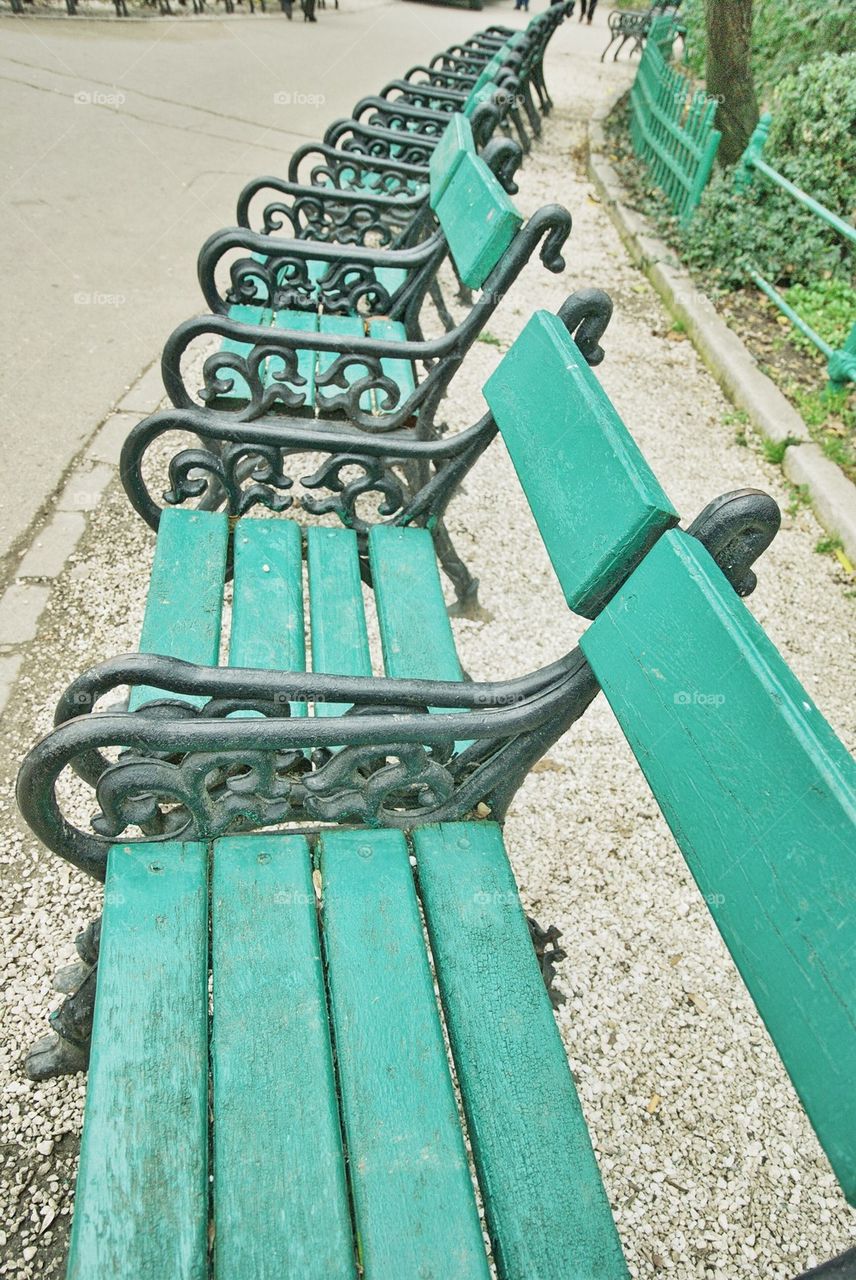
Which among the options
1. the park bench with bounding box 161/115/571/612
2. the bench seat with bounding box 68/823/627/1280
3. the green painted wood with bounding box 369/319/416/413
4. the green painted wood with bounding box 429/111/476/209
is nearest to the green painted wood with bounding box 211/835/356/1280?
the bench seat with bounding box 68/823/627/1280

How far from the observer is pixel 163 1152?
1.11 meters

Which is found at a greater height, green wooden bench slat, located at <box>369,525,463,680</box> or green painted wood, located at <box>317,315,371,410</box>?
green wooden bench slat, located at <box>369,525,463,680</box>

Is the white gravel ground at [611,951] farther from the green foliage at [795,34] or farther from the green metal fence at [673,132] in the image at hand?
the green foliage at [795,34]

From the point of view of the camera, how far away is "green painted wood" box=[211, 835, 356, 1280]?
3.47ft

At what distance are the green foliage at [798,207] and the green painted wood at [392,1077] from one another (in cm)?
537

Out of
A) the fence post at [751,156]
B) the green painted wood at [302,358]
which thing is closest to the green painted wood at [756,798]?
the green painted wood at [302,358]

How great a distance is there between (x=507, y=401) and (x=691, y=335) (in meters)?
3.91

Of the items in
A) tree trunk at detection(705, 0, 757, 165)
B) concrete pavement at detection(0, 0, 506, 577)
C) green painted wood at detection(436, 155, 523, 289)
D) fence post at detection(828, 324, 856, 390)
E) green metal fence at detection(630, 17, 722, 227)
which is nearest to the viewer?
green painted wood at detection(436, 155, 523, 289)

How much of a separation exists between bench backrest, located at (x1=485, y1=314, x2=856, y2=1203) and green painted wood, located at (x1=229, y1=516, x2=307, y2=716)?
660 millimetres

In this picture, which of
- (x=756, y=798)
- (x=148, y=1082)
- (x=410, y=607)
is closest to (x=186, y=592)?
(x=410, y=607)

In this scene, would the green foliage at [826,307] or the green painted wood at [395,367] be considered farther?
the green foliage at [826,307]

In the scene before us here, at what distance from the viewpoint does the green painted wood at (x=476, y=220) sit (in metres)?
2.30

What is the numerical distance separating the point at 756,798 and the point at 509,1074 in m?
0.56

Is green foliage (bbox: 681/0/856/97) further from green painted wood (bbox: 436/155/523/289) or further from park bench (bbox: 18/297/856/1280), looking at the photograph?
park bench (bbox: 18/297/856/1280)
